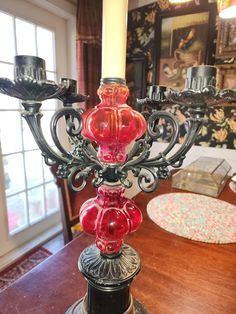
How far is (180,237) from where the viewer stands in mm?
757

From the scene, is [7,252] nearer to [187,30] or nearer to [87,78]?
[87,78]

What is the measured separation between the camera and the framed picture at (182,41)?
1780mm

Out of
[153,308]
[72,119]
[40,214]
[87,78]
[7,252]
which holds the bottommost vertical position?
[7,252]

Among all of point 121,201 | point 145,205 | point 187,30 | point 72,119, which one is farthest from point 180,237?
point 187,30

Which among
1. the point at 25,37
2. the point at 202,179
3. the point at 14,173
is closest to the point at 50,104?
the point at 25,37

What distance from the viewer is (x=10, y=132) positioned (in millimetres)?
1699

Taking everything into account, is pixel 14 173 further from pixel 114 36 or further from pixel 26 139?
pixel 114 36

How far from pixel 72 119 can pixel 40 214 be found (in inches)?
73.8

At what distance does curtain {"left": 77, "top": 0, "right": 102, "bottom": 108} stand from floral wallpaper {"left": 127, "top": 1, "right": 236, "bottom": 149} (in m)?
0.45

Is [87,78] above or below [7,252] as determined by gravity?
above

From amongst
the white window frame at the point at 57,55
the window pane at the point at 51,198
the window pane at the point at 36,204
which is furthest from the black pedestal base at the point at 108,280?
the window pane at the point at 51,198

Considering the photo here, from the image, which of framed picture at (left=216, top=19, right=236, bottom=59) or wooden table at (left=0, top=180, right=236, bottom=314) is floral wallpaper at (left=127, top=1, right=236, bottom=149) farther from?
wooden table at (left=0, top=180, right=236, bottom=314)

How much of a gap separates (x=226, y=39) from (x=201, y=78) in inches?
65.7

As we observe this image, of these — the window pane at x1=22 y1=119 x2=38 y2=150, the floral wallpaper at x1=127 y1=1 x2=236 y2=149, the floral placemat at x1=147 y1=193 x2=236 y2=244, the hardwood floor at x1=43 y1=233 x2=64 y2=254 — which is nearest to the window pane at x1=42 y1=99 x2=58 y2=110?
the window pane at x1=22 y1=119 x2=38 y2=150
